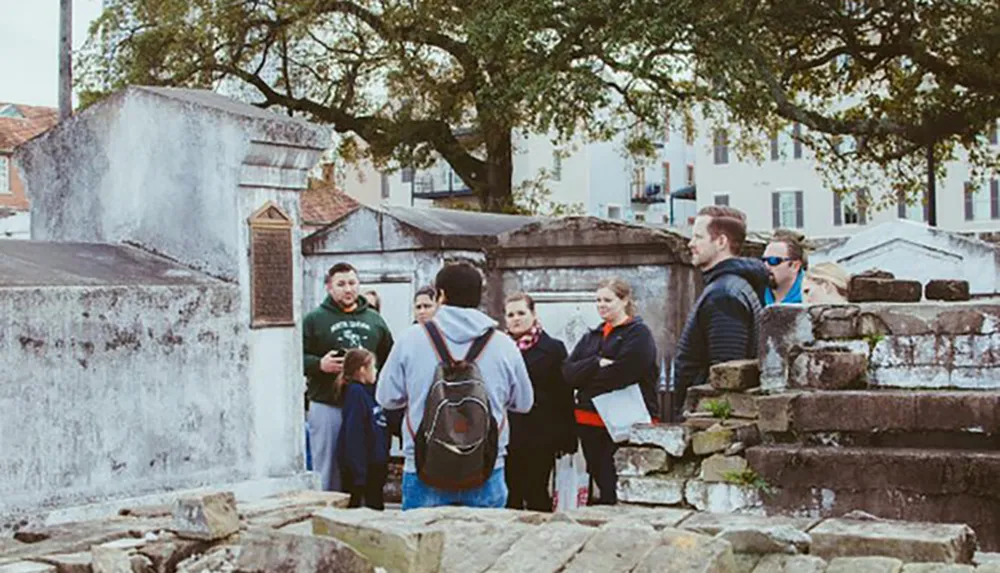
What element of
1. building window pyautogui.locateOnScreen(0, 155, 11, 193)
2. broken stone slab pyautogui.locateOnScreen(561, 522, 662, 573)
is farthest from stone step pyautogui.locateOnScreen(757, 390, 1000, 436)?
building window pyautogui.locateOnScreen(0, 155, 11, 193)

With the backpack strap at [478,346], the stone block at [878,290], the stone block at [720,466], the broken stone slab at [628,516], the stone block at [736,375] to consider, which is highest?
the stone block at [878,290]

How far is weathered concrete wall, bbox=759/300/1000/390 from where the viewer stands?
23.2ft

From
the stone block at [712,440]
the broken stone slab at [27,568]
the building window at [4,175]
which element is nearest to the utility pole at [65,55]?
the stone block at [712,440]

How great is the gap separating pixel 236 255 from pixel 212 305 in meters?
0.40

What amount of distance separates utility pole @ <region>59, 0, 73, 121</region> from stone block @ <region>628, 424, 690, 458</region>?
18.4 metres

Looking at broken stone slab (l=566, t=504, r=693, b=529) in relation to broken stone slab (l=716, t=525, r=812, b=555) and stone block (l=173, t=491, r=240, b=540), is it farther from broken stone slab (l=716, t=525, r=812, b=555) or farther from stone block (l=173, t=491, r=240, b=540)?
stone block (l=173, t=491, r=240, b=540)

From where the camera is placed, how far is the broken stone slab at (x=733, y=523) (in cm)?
539

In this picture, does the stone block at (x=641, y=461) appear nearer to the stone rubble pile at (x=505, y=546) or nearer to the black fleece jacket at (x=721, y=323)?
the black fleece jacket at (x=721, y=323)

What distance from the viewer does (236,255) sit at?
954 cm

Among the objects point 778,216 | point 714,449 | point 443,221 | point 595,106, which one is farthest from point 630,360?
point 778,216

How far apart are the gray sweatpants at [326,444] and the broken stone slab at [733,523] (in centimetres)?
464

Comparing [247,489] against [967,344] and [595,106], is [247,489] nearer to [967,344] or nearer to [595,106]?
[967,344]

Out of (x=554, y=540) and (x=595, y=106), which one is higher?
(x=595, y=106)

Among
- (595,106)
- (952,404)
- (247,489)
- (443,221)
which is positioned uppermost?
(595,106)
